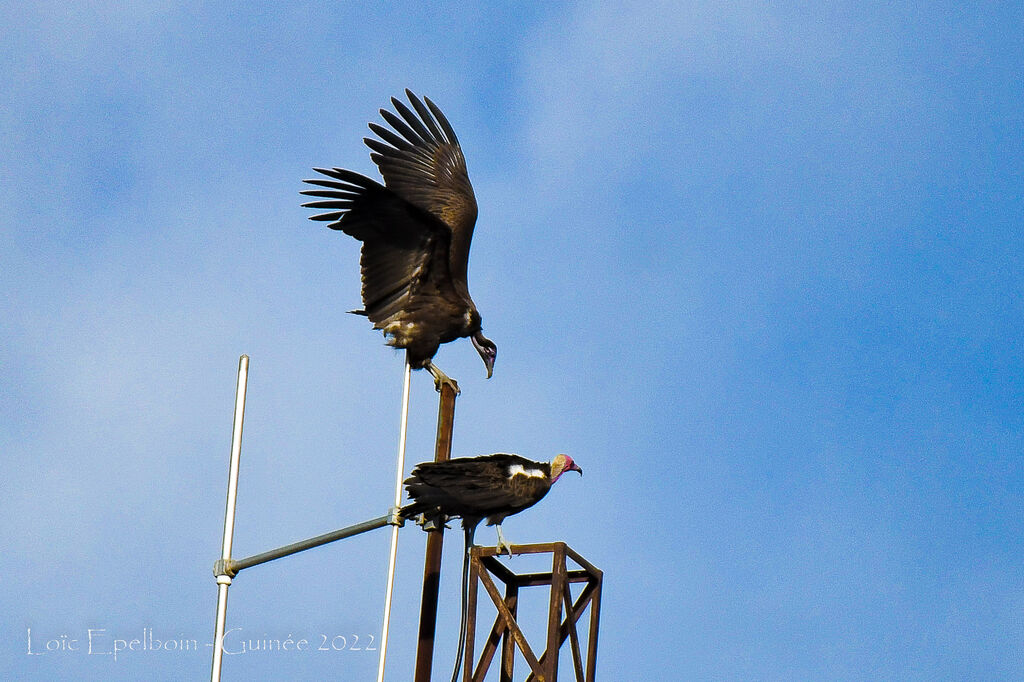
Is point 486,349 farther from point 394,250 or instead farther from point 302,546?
point 302,546

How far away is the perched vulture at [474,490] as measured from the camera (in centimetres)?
906

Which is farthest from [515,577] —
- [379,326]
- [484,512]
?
[379,326]

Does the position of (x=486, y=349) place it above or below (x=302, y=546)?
above

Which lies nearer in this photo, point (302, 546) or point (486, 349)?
point (302, 546)

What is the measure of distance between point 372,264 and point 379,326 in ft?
1.74

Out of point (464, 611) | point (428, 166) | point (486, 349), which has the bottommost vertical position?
point (464, 611)

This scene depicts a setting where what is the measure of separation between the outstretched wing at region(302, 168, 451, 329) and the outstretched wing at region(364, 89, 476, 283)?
37 centimetres

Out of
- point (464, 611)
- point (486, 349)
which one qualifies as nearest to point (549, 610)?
point (464, 611)

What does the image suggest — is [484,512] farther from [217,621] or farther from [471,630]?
[217,621]

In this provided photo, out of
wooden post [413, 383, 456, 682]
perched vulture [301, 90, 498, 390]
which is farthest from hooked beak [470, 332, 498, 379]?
wooden post [413, 383, 456, 682]

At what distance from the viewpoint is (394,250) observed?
11.6 meters

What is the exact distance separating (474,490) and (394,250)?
10.1 feet

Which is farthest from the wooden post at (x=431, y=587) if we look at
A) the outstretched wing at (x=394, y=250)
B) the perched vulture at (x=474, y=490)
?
the outstretched wing at (x=394, y=250)

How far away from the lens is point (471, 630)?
8844mm
